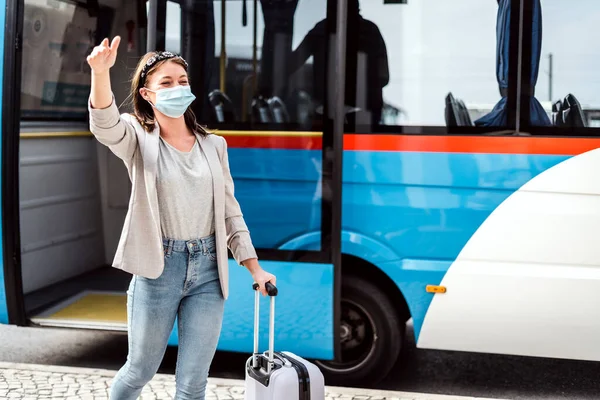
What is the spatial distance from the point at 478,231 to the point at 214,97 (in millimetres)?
1825

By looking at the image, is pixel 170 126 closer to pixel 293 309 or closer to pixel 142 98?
pixel 142 98

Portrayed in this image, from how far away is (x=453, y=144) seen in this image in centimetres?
509

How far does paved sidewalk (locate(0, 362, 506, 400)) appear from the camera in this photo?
16.2 feet

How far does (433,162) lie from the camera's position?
510 cm

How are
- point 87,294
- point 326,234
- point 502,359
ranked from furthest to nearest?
point 87,294, point 502,359, point 326,234

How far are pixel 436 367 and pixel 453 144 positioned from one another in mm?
1736

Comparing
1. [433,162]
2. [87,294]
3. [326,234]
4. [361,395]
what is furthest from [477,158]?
[87,294]

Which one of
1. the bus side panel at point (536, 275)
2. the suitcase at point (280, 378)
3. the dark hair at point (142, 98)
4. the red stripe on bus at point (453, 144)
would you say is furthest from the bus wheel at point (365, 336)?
the dark hair at point (142, 98)

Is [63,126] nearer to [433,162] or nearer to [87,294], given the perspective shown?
[87,294]

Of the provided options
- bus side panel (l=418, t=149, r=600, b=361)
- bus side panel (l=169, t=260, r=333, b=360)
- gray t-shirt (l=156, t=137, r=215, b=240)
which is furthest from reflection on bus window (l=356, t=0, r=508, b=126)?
gray t-shirt (l=156, t=137, r=215, b=240)

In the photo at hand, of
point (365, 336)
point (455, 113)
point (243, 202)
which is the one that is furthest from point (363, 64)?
point (365, 336)

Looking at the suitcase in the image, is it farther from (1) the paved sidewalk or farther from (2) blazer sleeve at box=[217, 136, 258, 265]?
(1) the paved sidewalk

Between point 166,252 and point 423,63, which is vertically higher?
point 423,63

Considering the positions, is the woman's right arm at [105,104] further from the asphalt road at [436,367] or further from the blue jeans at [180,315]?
the asphalt road at [436,367]
